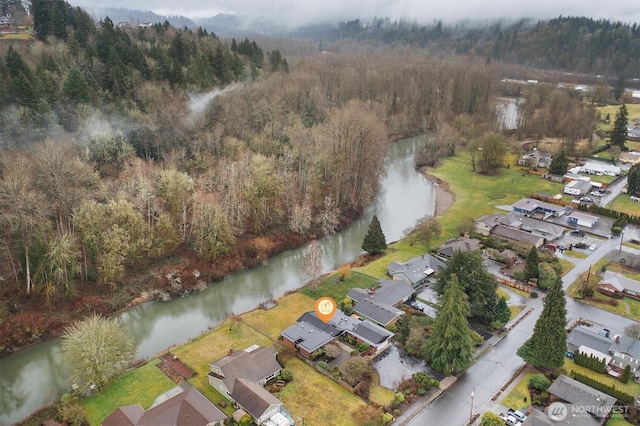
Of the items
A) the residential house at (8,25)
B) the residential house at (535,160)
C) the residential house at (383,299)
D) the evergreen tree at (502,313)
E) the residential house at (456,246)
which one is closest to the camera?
the evergreen tree at (502,313)

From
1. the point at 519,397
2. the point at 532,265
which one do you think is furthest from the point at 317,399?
the point at 532,265

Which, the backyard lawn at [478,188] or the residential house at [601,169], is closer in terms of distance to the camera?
the backyard lawn at [478,188]

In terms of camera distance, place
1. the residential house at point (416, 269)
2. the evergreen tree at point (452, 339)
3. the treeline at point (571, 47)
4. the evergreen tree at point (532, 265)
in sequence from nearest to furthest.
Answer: the evergreen tree at point (452, 339) → the evergreen tree at point (532, 265) → the residential house at point (416, 269) → the treeline at point (571, 47)

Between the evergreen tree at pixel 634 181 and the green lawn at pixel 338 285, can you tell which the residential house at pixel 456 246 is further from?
the evergreen tree at pixel 634 181

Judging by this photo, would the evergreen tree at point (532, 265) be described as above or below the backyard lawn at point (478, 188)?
above

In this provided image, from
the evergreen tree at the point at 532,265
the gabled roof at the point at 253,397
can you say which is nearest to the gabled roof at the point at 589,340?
the evergreen tree at the point at 532,265

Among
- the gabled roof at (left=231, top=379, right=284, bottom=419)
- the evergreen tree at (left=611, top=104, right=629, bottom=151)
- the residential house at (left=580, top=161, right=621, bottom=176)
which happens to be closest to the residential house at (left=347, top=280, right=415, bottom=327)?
the gabled roof at (left=231, top=379, right=284, bottom=419)

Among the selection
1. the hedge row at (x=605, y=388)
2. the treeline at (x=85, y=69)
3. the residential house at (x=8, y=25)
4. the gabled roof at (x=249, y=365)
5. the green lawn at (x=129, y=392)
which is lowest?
the hedge row at (x=605, y=388)

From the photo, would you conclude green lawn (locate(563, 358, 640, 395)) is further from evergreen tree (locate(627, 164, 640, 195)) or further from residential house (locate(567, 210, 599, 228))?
evergreen tree (locate(627, 164, 640, 195))
